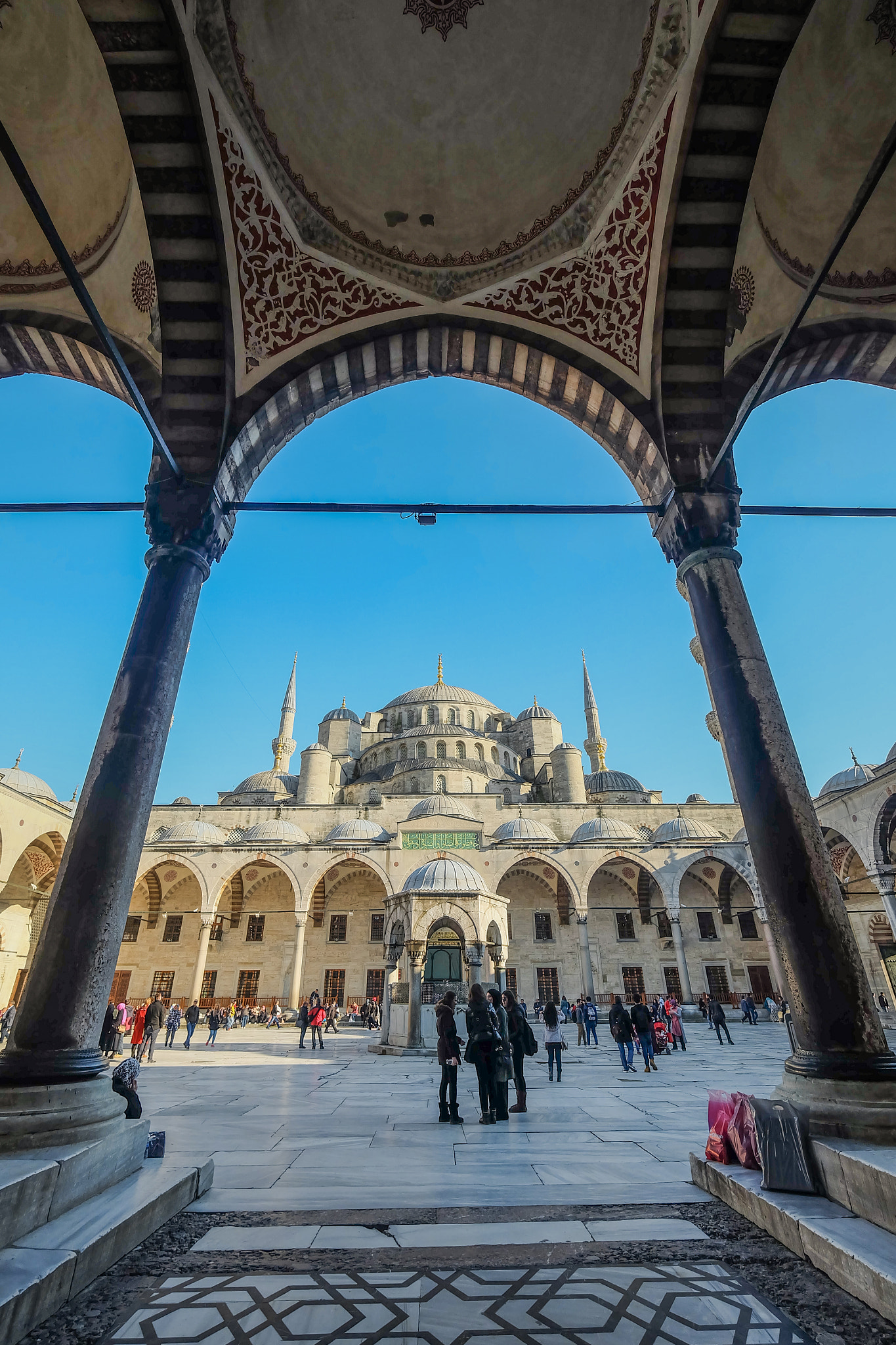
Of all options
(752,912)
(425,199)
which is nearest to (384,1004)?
(425,199)

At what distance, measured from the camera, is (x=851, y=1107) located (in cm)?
295

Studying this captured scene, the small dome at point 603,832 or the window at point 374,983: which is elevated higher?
the small dome at point 603,832

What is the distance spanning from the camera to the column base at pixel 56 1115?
2.75 meters

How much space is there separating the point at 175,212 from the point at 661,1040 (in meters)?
14.0

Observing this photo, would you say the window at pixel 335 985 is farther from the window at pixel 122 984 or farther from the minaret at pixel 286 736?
the minaret at pixel 286 736

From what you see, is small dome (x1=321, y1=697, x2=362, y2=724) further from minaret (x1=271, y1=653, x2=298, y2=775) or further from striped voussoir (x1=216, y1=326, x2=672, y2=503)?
striped voussoir (x1=216, y1=326, x2=672, y2=503)

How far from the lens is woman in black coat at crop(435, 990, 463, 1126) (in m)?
5.37

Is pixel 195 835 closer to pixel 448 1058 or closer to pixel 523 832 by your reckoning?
pixel 523 832

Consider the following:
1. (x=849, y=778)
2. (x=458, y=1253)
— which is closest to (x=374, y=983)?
(x=849, y=778)

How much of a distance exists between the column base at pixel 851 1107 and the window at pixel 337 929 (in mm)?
24425

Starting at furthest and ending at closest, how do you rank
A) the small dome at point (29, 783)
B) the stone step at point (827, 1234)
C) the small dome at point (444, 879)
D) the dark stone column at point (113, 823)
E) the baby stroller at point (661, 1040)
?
the small dome at point (29, 783), the small dome at point (444, 879), the baby stroller at point (661, 1040), the dark stone column at point (113, 823), the stone step at point (827, 1234)

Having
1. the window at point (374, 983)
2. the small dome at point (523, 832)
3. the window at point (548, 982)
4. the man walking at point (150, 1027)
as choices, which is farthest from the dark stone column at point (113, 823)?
the window at point (548, 982)

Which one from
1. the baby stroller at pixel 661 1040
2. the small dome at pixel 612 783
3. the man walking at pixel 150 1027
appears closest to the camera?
the man walking at pixel 150 1027

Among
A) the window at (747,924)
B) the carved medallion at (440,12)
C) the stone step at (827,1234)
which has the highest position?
the carved medallion at (440,12)
